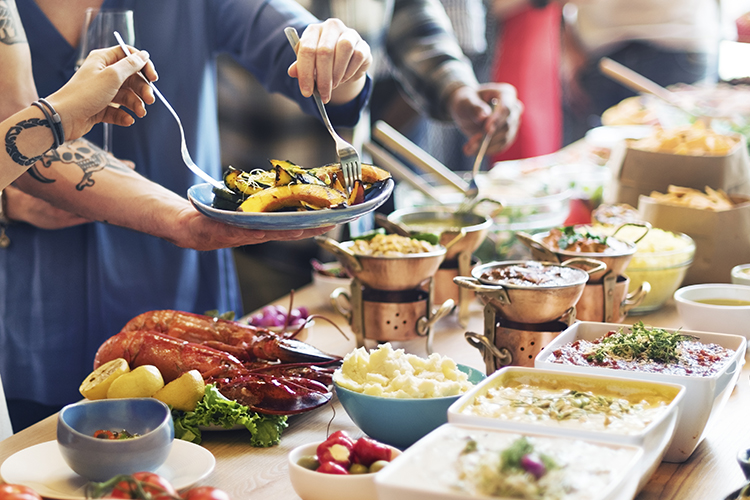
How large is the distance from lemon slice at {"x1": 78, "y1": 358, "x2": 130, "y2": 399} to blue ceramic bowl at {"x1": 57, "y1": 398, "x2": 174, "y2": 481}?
254mm

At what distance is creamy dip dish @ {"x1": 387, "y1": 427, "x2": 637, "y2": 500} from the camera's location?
102 centimetres

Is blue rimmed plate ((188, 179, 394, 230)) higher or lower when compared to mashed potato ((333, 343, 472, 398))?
higher

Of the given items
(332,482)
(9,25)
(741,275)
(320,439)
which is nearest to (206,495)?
(332,482)

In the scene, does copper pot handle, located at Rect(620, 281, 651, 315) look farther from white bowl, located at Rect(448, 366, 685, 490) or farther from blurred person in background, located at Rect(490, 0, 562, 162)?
blurred person in background, located at Rect(490, 0, 562, 162)

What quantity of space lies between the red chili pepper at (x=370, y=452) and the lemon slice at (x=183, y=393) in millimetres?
464

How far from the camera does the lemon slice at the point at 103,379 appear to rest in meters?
1.56

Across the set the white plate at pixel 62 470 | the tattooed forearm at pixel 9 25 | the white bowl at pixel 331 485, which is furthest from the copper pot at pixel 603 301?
the tattooed forearm at pixel 9 25

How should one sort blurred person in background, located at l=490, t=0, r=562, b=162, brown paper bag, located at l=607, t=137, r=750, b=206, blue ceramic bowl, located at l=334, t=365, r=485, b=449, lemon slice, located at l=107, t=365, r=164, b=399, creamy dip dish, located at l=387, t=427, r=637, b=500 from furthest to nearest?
blurred person in background, located at l=490, t=0, r=562, b=162 < brown paper bag, located at l=607, t=137, r=750, b=206 < lemon slice, located at l=107, t=365, r=164, b=399 < blue ceramic bowl, located at l=334, t=365, r=485, b=449 < creamy dip dish, located at l=387, t=427, r=637, b=500

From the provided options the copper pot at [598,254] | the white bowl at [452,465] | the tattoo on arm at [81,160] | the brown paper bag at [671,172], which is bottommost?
the white bowl at [452,465]

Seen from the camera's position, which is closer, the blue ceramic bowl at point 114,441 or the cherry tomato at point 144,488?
the cherry tomato at point 144,488

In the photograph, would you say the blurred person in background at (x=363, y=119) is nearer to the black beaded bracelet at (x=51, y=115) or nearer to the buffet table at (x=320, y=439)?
the buffet table at (x=320, y=439)

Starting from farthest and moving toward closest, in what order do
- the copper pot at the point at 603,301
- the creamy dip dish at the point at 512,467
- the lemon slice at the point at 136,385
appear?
the copper pot at the point at 603,301
the lemon slice at the point at 136,385
the creamy dip dish at the point at 512,467

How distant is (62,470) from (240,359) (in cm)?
52

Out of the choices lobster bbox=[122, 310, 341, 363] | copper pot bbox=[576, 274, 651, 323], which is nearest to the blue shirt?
lobster bbox=[122, 310, 341, 363]
